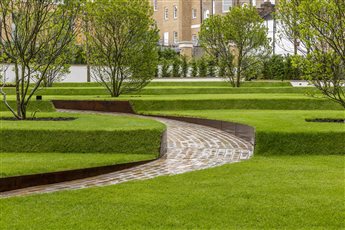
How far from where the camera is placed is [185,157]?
10016 mm

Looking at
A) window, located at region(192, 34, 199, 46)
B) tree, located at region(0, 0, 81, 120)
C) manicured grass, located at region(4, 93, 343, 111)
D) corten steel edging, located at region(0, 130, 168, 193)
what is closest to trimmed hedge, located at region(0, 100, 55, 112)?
manicured grass, located at region(4, 93, 343, 111)

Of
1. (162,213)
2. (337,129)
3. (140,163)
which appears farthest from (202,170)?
(337,129)

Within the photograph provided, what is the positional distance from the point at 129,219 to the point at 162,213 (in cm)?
41

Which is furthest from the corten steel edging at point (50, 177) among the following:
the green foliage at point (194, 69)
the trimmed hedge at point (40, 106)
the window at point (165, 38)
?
the window at point (165, 38)

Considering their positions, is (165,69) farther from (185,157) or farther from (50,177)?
(50,177)

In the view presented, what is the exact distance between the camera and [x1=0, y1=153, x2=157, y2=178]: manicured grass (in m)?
7.91

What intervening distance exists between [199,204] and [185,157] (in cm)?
386

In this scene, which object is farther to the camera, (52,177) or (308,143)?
(308,143)

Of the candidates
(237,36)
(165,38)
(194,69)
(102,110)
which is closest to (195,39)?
(165,38)

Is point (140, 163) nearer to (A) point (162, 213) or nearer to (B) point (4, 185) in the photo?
(B) point (4, 185)

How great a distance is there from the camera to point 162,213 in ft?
19.1

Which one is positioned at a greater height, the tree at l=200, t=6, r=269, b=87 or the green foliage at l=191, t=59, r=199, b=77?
the tree at l=200, t=6, r=269, b=87

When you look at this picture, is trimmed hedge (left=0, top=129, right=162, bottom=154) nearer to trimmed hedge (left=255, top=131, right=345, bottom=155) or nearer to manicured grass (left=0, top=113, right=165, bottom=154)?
manicured grass (left=0, top=113, right=165, bottom=154)

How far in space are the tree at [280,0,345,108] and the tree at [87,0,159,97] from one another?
962cm
